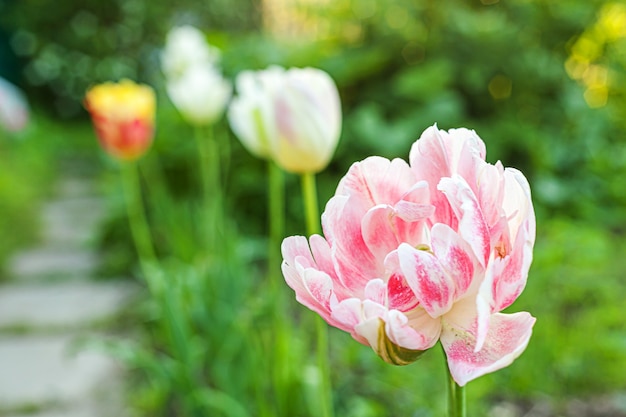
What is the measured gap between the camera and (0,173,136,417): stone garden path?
6.45 ft

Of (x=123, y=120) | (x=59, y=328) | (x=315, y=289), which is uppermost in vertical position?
(x=315, y=289)

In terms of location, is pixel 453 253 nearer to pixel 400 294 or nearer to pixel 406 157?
pixel 400 294

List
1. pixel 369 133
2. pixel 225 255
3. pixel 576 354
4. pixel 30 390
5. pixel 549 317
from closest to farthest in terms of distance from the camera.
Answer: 1. pixel 576 354
2. pixel 549 317
3. pixel 225 255
4. pixel 30 390
5. pixel 369 133

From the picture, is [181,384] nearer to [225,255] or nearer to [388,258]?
[225,255]

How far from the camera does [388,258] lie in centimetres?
43

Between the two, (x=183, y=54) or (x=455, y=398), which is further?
(x=183, y=54)

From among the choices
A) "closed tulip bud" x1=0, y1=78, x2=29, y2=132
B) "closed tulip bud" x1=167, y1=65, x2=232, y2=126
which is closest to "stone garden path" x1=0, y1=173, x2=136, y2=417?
"closed tulip bud" x1=167, y1=65, x2=232, y2=126

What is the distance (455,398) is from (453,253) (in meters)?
0.09

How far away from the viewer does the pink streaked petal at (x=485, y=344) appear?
40cm

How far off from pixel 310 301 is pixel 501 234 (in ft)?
0.38

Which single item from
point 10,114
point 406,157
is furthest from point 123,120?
point 10,114

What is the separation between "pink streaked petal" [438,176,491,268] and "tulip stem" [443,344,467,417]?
7 cm

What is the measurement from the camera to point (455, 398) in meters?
0.43

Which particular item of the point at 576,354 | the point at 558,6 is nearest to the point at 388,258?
the point at 576,354
